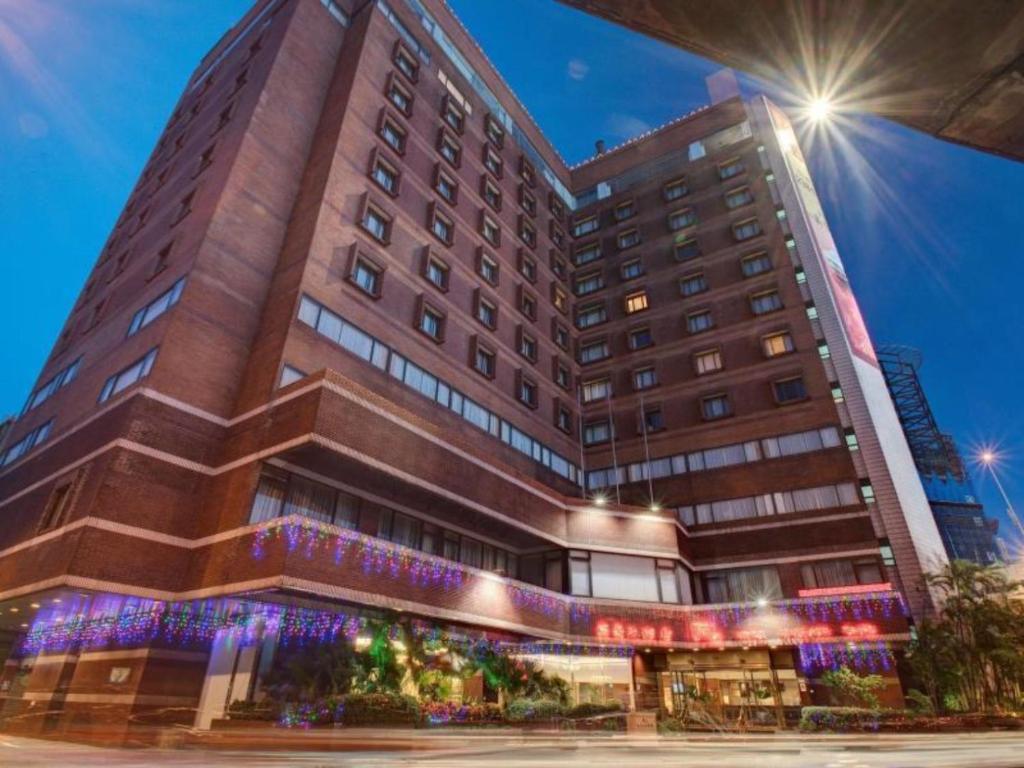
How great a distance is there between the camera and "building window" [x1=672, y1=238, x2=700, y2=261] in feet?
149

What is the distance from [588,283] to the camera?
165 ft

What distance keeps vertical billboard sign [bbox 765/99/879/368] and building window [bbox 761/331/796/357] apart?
3.24 m

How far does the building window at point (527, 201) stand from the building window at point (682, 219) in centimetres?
1132

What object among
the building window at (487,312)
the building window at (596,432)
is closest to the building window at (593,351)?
the building window at (596,432)

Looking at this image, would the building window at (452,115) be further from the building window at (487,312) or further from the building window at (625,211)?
the building window at (625,211)

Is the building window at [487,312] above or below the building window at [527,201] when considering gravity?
below

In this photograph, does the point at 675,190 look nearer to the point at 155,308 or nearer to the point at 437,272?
the point at 437,272

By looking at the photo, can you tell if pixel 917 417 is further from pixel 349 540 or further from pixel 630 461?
pixel 349 540

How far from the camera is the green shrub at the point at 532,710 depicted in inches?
792

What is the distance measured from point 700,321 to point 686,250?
701 centimetres

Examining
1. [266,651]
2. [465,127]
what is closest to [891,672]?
[266,651]

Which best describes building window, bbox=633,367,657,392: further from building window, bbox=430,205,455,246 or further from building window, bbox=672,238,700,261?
building window, bbox=430,205,455,246

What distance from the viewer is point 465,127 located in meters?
43.4

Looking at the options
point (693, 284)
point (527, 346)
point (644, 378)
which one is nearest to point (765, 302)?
point (693, 284)
